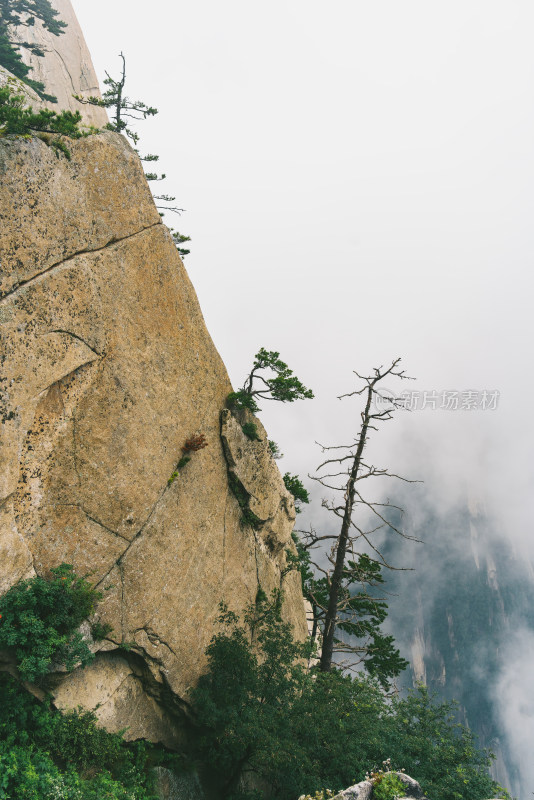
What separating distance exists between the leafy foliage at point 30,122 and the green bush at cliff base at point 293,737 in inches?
630

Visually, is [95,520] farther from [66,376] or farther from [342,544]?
[342,544]

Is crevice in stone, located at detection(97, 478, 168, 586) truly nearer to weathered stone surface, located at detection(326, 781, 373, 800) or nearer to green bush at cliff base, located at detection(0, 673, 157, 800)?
green bush at cliff base, located at detection(0, 673, 157, 800)

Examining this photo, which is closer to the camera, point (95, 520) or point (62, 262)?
point (62, 262)

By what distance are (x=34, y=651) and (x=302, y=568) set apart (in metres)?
17.9

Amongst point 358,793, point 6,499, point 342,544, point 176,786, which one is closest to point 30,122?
point 6,499

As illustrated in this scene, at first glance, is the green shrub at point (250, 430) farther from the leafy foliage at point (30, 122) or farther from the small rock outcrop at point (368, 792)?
the small rock outcrop at point (368, 792)

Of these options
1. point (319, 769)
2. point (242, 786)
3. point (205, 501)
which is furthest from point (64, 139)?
point (242, 786)

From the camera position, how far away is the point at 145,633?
1228cm

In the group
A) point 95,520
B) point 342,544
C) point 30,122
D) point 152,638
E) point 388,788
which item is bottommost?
point 152,638

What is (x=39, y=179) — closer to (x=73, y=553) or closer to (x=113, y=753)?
(x=73, y=553)

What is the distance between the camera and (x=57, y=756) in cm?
945

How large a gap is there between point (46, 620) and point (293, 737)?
8.04 m

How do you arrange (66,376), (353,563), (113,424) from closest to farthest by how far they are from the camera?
(66,376) → (113,424) → (353,563)

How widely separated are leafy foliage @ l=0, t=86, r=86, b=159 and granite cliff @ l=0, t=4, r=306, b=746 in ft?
1.24
